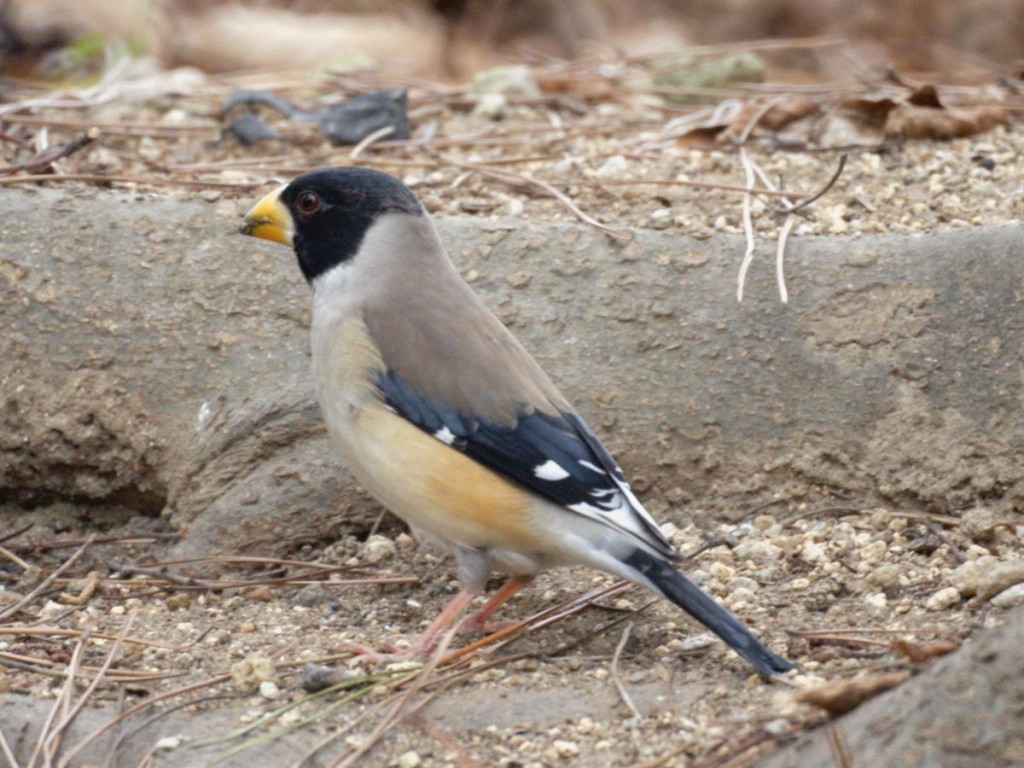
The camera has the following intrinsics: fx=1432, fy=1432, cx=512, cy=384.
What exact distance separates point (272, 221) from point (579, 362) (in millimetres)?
1221

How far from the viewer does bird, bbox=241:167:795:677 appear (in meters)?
4.26

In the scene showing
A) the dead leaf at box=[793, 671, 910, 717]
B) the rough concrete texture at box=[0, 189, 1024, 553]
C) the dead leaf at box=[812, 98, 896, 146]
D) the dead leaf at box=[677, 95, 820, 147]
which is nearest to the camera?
the dead leaf at box=[793, 671, 910, 717]

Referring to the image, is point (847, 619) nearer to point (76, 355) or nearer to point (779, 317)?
point (779, 317)

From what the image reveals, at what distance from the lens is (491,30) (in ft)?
39.3

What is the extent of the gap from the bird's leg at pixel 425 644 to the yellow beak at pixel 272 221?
1378 mm

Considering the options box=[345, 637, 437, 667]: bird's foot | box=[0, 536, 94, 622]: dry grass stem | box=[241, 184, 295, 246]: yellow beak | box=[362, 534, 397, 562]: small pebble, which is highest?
box=[241, 184, 295, 246]: yellow beak

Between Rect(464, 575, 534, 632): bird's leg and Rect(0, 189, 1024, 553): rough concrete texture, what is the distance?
74 centimetres

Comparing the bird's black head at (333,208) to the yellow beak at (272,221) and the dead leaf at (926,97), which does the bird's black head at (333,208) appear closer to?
the yellow beak at (272,221)

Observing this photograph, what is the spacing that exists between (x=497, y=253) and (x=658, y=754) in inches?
93.4

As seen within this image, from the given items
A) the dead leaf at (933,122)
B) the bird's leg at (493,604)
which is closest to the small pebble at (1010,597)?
the bird's leg at (493,604)

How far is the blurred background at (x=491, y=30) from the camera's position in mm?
9898

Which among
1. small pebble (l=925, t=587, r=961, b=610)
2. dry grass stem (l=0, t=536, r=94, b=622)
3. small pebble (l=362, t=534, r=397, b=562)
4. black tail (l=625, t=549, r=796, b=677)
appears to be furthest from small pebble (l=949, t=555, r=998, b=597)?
dry grass stem (l=0, t=536, r=94, b=622)

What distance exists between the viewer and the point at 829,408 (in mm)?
5113

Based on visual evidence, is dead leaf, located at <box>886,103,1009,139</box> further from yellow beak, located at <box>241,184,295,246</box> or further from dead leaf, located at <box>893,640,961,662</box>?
dead leaf, located at <box>893,640,961,662</box>
